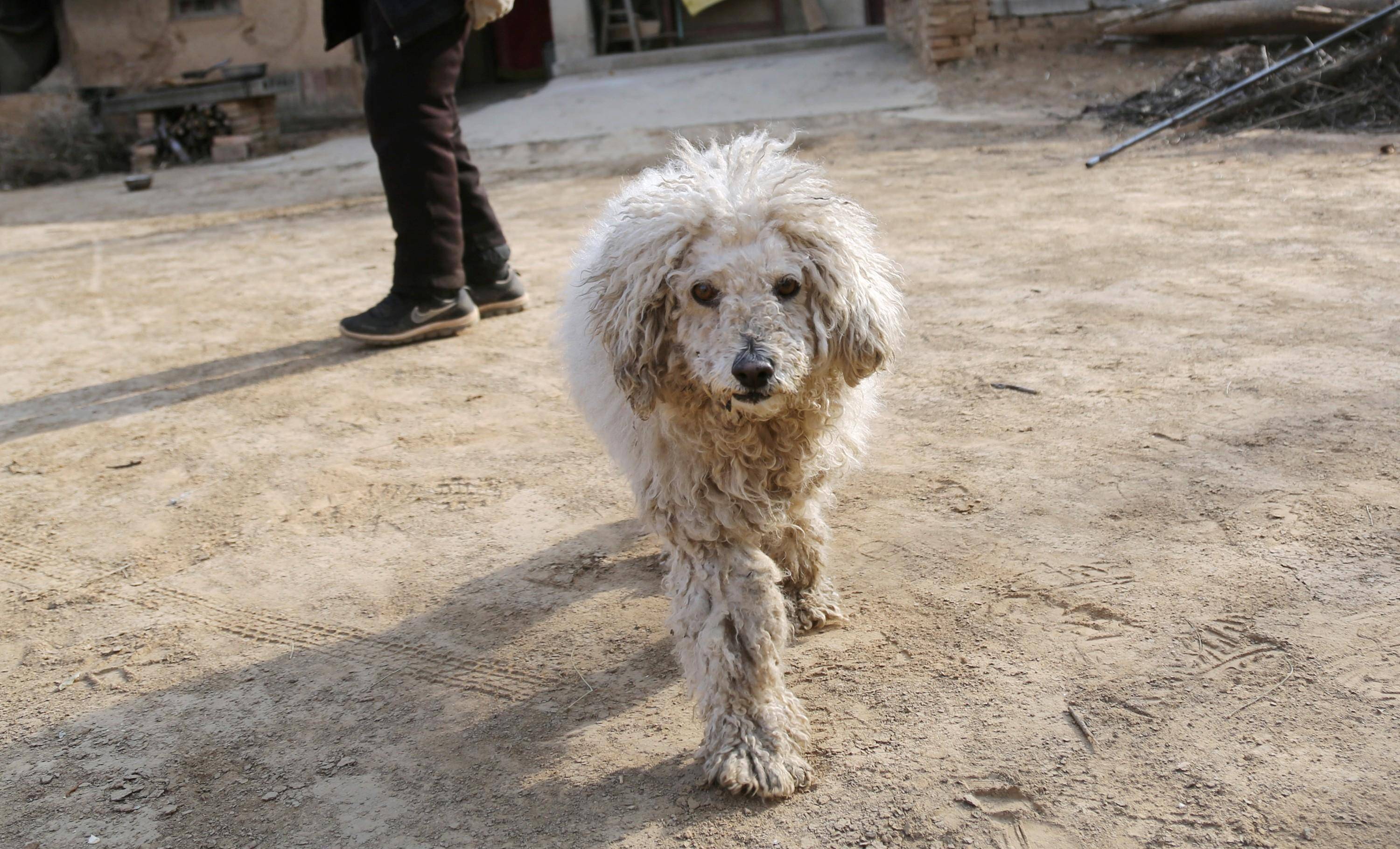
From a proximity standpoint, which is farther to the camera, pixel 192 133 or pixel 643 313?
pixel 192 133

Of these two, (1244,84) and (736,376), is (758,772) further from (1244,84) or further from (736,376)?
(1244,84)

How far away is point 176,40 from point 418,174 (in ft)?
46.2

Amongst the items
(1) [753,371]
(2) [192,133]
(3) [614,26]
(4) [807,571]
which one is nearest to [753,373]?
(1) [753,371]

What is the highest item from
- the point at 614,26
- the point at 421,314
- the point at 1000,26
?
the point at 614,26

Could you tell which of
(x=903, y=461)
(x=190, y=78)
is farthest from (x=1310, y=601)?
(x=190, y=78)

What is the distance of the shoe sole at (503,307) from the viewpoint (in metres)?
6.06

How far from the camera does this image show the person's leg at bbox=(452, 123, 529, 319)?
5660 millimetres

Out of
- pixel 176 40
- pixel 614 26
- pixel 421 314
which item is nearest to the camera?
pixel 421 314

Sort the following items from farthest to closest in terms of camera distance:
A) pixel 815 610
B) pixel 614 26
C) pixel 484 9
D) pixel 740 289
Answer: pixel 614 26, pixel 484 9, pixel 815 610, pixel 740 289

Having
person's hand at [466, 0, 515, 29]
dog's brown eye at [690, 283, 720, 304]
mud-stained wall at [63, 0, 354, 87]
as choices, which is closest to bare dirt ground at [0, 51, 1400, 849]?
dog's brown eye at [690, 283, 720, 304]

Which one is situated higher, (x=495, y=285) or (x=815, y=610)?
(x=495, y=285)

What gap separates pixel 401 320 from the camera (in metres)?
5.55

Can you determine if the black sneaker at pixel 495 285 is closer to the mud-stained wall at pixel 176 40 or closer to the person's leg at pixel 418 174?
the person's leg at pixel 418 174

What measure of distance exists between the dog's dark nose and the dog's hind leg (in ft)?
2.03
